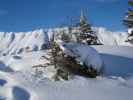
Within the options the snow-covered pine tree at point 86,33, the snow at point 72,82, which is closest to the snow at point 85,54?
the snow at point 72,82

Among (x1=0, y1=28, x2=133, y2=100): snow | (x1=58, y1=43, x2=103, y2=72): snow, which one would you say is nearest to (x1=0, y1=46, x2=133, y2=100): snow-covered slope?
(x1=0, y1=28, x2=133, y2=100): snow

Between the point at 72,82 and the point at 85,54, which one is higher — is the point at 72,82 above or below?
below

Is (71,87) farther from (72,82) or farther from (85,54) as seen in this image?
(85,54)

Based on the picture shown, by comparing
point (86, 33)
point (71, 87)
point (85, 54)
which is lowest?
point (71, 87)

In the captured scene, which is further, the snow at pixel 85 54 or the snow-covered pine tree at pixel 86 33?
the snow-covered pine tree at pixel 86 33

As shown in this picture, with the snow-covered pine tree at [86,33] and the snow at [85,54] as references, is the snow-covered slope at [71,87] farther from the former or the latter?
the snow-covered pine tree at [86,33]

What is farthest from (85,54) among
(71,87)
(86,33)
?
(86,33)

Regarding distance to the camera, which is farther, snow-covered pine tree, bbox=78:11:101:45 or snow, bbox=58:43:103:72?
snow-covered pine tree, bbox=78:11:101:45

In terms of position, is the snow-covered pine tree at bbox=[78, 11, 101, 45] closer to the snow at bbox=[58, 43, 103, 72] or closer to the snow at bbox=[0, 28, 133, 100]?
the snow at bbox=[0, 28, 133, 100]

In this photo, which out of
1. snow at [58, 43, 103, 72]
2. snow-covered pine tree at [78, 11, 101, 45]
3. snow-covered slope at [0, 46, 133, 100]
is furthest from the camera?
snow-covered pine tree at [78, 11, 101, 45]

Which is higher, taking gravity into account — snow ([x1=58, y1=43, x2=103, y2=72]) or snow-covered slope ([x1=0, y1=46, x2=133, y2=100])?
snow ([x1=58, y1=43, x2=103, y2=72])

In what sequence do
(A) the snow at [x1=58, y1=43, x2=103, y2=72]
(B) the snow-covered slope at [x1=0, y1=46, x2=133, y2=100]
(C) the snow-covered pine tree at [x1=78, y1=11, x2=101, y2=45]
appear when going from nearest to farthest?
1. (B) the snow-covered slope at [x1=0, y1=46, x2=133, y2=100]
2. (A) the snow at [x1=58, y1=43, x2=103, y2=72]
3. (C) the snow-covered pine tree at [x1=78, y1=11, x2=101, y2=45]

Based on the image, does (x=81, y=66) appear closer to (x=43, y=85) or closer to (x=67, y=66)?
(x=67, y=66)

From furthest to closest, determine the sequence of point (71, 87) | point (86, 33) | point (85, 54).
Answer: point (86, 33) → point (85, 54) → point (71, 87)
